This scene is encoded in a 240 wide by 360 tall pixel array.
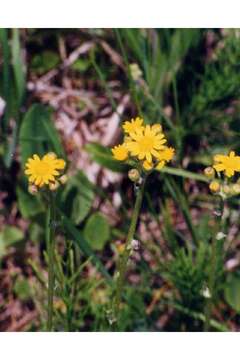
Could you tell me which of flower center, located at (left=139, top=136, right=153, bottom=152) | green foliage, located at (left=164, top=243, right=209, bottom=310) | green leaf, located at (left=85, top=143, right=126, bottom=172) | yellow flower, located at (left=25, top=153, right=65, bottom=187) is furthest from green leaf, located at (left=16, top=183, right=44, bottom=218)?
flower center, located at (left=139, top=136, right=153, bottom=152)

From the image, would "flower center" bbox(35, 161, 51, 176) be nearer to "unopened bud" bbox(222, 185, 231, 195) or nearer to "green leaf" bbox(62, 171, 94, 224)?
"unopened bud" bbox(222, 185, 231, 195)

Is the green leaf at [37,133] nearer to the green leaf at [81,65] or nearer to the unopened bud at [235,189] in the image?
the green leaf at [81,65]

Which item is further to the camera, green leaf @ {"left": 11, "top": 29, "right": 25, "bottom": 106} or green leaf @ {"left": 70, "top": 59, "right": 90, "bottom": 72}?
green leaf @ {"left": 70, "top": 59, "right": 90, "bottom": 72}

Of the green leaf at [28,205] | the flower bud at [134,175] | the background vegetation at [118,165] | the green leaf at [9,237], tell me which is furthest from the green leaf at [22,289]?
the flower bud at [134,175]

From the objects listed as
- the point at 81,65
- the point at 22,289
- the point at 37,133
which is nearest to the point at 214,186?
the point at 37,133

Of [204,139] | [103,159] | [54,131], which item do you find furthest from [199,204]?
[54,131]

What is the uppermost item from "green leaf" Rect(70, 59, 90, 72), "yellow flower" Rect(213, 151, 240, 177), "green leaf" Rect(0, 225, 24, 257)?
"green leaf" Rect(70, 59, 90, 72)

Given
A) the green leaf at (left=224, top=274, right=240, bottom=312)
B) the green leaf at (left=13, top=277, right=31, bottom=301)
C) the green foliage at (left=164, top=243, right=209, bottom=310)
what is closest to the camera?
the green foliage at (left=164, top=243, right=209, bottom=310)

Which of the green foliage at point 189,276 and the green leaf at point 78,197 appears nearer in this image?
the green foliage at point 189,276
